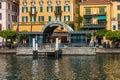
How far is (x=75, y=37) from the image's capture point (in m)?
117

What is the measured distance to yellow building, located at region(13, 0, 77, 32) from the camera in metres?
140

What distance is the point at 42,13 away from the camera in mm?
142125

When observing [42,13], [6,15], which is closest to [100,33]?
[42,13]

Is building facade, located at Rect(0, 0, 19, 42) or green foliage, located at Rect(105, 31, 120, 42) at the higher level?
building facade, located at Rect(0, 0, 19, 42)

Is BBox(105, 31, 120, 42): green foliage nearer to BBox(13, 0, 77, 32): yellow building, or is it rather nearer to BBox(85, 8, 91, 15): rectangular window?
BBox(85, 8, 91, 15): rectangular window

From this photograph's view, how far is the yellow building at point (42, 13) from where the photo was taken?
140 m

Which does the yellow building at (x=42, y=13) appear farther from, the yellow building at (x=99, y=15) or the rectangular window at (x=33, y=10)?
the yellow building at (x=99, y=15)

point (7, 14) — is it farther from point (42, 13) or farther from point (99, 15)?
point (99, 15)

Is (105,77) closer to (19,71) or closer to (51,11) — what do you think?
(19,71)

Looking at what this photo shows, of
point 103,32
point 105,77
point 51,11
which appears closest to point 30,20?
point 51,11

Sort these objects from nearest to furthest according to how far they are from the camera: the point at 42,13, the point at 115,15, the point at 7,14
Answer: the point at 115,15
the point at 42,13
the point at 7,14

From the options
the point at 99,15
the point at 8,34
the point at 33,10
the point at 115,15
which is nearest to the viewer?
the point at 8,34

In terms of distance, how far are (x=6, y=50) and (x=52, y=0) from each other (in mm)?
29665

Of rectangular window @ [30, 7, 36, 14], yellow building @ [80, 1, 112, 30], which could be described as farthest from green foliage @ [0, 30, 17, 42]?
yellow building @ [80, 1, 112, 30]
